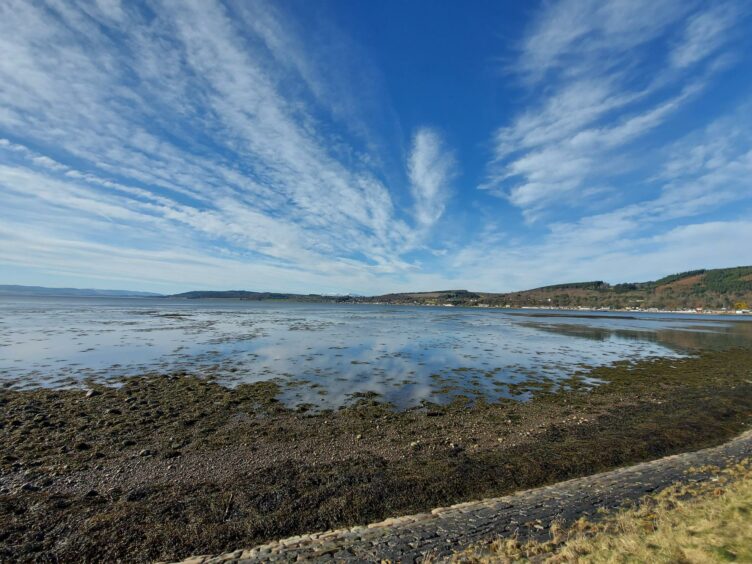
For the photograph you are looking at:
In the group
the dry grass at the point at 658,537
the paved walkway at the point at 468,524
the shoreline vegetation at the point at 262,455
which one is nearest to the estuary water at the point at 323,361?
the shoreline vegetation at the point at 262,455

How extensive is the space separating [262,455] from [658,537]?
9641mm

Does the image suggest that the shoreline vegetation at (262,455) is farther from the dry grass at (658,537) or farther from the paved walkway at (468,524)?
the dry grass at (658,537)

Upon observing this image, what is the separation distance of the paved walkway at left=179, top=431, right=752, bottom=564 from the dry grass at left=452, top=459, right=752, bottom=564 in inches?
17.3

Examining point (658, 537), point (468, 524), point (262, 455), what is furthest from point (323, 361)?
point (658, 537)

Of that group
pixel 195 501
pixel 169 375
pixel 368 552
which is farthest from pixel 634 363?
pixel 169 375

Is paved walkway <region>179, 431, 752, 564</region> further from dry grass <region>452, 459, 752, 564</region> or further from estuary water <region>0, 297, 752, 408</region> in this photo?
estuary water <region>0, 297, 752, 408</region>

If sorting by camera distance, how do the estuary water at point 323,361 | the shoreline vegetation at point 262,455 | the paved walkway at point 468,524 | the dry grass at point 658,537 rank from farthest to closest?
the estuary water at point 323,361, the shoreline vegetation at point 262,455, the paved walkway at point 468,524, the dry grass at point 658,537

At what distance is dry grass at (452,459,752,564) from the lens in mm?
5242

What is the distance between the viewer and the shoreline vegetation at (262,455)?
7039 mm

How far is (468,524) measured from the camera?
7094mm

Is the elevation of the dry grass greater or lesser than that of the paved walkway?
greater

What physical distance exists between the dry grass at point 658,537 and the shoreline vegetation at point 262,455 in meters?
2.20

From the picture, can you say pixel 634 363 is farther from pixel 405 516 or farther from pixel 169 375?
pixel 169 375

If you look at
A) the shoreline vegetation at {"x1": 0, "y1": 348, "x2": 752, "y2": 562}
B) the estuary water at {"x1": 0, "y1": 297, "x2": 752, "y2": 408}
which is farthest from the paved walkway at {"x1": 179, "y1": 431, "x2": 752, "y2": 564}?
the estuary water at {"x1": 0, "y1": 297, "x2": 752, "y2": 408}
